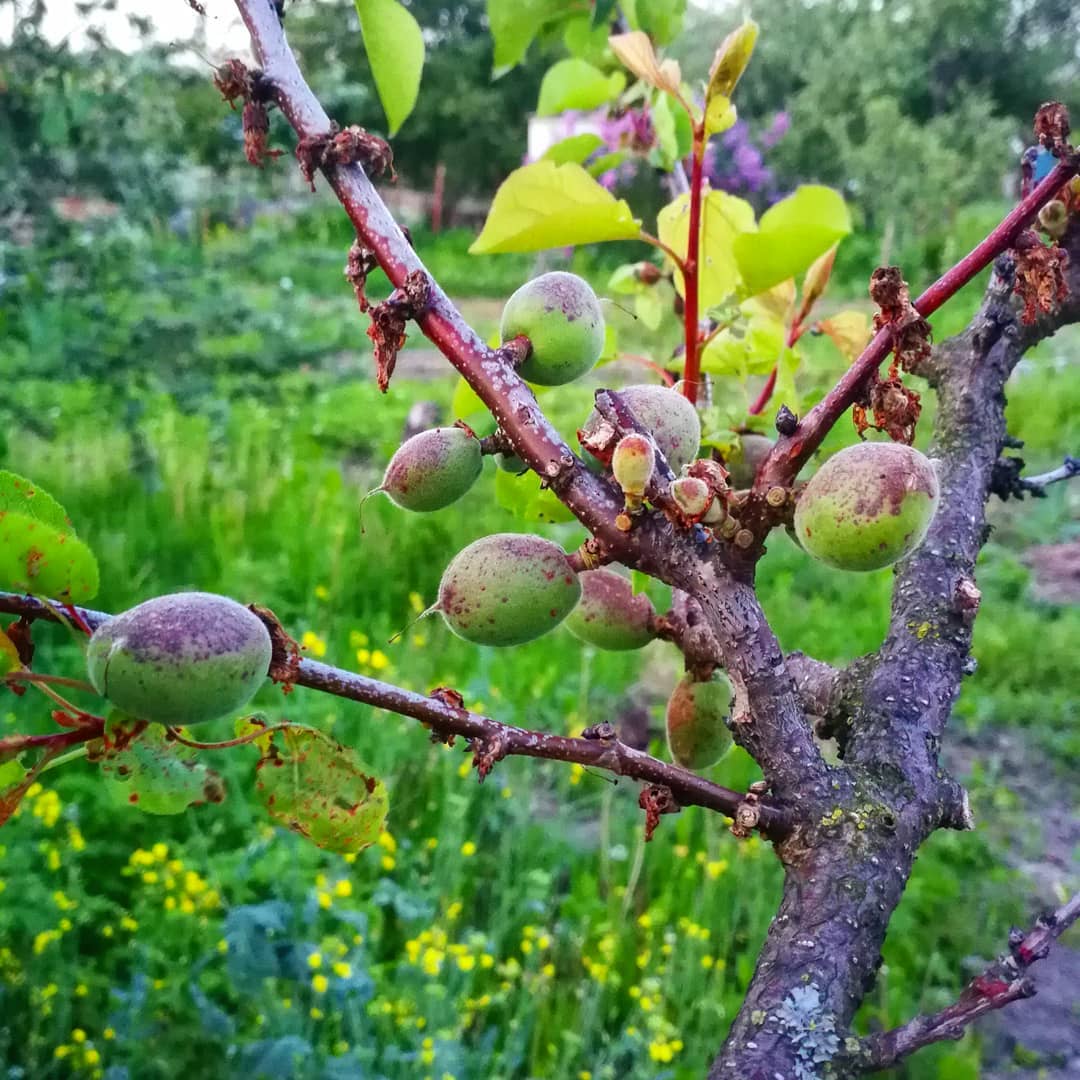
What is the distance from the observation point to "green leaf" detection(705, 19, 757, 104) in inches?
27.5

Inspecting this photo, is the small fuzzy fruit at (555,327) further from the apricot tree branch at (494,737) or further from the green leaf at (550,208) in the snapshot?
the apricot tree branch at (494,737)

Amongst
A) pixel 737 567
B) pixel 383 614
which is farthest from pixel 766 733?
pixel 383 614

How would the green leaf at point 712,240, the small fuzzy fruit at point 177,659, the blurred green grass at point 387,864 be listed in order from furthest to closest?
1. the blurred green grass at point 387,864
2. the green leaf at point 712,240
3. the small fuzzy fruit at point 177,659

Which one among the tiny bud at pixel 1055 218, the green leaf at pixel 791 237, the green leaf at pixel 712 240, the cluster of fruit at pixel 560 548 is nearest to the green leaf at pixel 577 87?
the green leaf at pixel 712 240

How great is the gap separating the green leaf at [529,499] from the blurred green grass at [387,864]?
26cm

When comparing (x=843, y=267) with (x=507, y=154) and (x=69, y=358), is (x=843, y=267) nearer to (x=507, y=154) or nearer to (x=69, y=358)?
(x=507, y=154)

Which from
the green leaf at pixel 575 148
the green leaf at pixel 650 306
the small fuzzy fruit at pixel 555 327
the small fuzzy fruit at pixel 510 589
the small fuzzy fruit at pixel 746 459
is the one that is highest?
the green leaf at pixel 575 148

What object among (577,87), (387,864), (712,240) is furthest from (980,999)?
(387,864)

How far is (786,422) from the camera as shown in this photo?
0.48 m

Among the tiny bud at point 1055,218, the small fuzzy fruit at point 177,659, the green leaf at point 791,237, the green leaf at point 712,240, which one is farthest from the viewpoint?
the green leaf at point 712,240

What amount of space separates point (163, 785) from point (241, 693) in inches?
5.6

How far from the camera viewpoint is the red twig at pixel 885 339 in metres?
0.46

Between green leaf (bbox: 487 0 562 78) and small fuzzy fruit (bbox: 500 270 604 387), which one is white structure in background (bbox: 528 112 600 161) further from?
small fuzzy fruit (bbox: 500 270 604 387)

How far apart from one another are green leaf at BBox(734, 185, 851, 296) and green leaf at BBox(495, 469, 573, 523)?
222 millimetres
